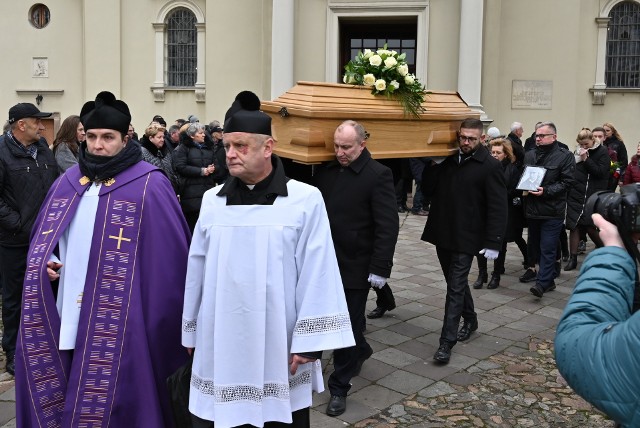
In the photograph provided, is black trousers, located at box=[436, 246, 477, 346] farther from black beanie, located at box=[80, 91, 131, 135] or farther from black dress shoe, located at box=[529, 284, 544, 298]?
black beanie, located at box=[80, 91, 131, 135]

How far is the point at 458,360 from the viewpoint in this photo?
5852 mm

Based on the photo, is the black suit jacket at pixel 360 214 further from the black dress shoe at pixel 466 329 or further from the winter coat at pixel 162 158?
the winter coat at pixel 162 158

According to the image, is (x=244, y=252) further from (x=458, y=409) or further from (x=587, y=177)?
(x=587, y=177)

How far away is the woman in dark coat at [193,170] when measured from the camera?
8.48 m

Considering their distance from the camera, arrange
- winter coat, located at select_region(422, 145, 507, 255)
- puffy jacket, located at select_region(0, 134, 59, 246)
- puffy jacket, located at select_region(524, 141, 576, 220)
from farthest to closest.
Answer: puffy jacket, located at select_region(524, 141, 576, 220)
winter coat, located at select_region(422, 145, 507, 255)
puffy jacket, located at select_region(0, 134, 59, 246)

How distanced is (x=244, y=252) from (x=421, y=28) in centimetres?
1404

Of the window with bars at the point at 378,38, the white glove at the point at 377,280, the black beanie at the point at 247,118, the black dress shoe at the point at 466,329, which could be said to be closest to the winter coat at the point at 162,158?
the black dress shoe at the point at 466,329

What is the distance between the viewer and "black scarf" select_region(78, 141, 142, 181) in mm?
3711

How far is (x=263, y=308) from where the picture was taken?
10.2 ft

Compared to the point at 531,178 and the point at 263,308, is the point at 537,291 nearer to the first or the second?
the point at 531,178

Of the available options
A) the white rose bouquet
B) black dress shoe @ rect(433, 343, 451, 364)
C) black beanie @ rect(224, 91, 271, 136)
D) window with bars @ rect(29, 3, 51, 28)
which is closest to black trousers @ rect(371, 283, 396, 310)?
black dress shoe @ rect(433, 343, 451, 364)

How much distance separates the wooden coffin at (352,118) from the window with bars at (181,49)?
1333cm

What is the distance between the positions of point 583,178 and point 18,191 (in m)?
6.94

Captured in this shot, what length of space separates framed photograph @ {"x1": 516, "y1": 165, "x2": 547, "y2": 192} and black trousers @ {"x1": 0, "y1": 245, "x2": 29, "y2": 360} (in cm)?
525
